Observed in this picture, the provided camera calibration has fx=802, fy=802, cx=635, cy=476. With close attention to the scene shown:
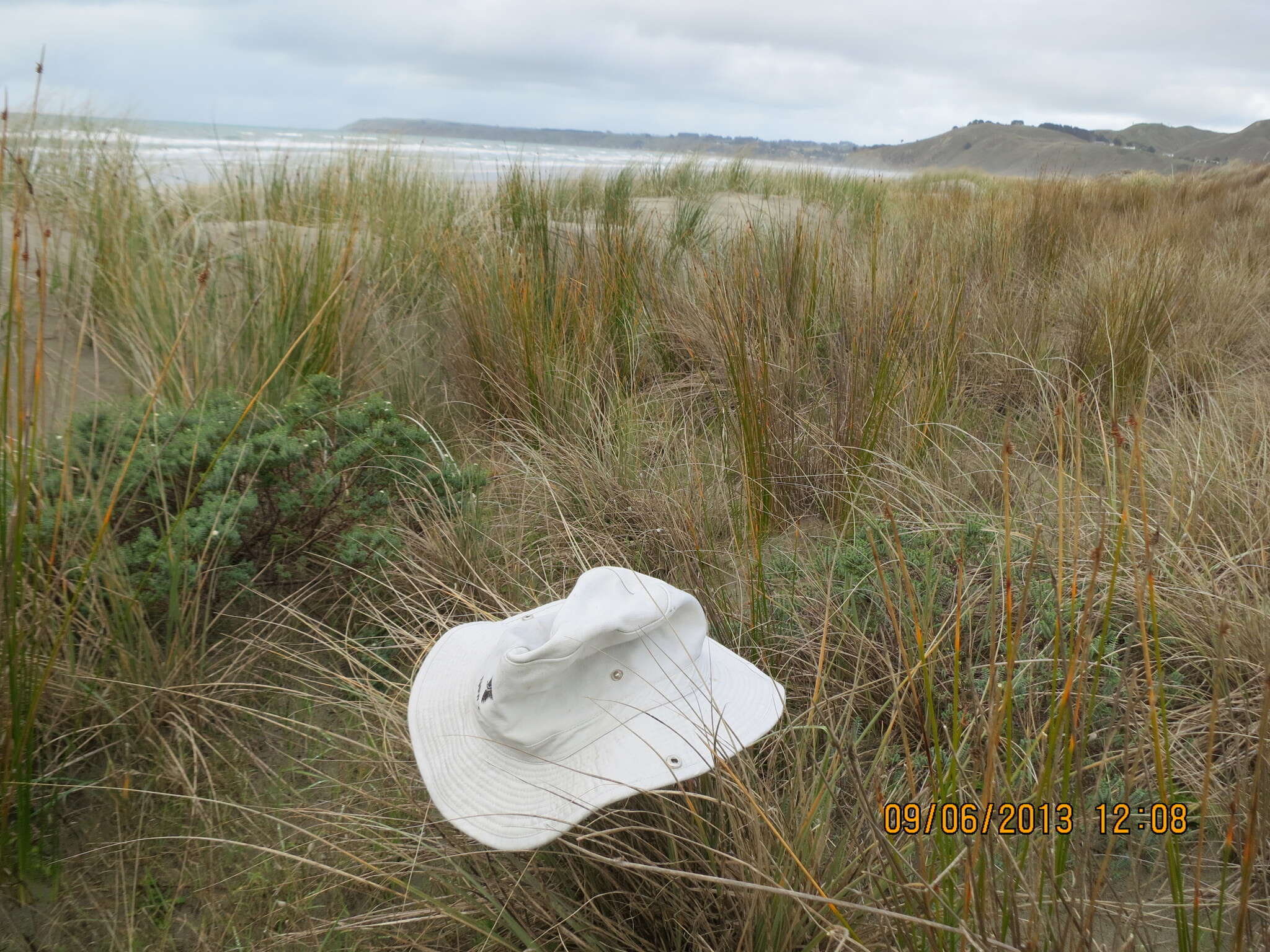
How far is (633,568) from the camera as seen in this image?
2.08 m

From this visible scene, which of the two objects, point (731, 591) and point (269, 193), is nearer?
point (731, 591)

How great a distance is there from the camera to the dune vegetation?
3.68ft

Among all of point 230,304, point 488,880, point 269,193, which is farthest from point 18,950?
point 269,193

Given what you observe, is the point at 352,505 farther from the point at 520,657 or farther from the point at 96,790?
the point at 520,657

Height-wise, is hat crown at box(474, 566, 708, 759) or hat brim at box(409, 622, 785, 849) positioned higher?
hat crown at box(474, 566, 708, 759)

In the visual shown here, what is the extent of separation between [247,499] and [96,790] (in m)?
0.64

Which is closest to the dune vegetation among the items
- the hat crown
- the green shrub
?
the green shrub

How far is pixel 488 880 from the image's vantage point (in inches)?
49.9

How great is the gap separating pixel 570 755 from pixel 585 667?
12 cm

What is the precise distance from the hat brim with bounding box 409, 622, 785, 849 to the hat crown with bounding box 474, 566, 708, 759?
23 millimetres
